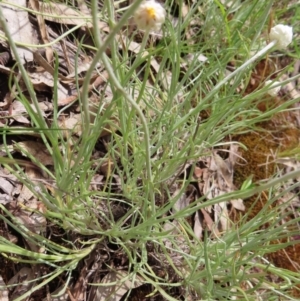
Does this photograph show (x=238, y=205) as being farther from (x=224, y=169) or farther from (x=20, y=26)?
(x=20, y=26)

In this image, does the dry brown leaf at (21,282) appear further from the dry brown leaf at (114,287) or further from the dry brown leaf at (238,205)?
the dry brown leaf at (238,205)

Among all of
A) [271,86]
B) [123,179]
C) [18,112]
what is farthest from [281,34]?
[18,112]

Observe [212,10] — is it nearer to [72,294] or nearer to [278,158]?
[278,158]

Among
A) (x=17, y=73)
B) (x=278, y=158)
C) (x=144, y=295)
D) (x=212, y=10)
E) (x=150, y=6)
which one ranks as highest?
(x=150, y=6)

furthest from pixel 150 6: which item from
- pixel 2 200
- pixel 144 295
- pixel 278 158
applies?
pixel 278 158

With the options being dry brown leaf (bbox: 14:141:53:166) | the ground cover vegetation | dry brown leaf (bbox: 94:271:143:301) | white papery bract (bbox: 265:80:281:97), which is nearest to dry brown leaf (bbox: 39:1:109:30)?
the ground cover vegetation

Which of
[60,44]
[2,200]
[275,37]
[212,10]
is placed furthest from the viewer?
[212,10]

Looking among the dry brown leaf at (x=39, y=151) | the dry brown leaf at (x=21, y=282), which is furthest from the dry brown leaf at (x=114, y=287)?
the dry brown leaf at (x=39, y=151)
